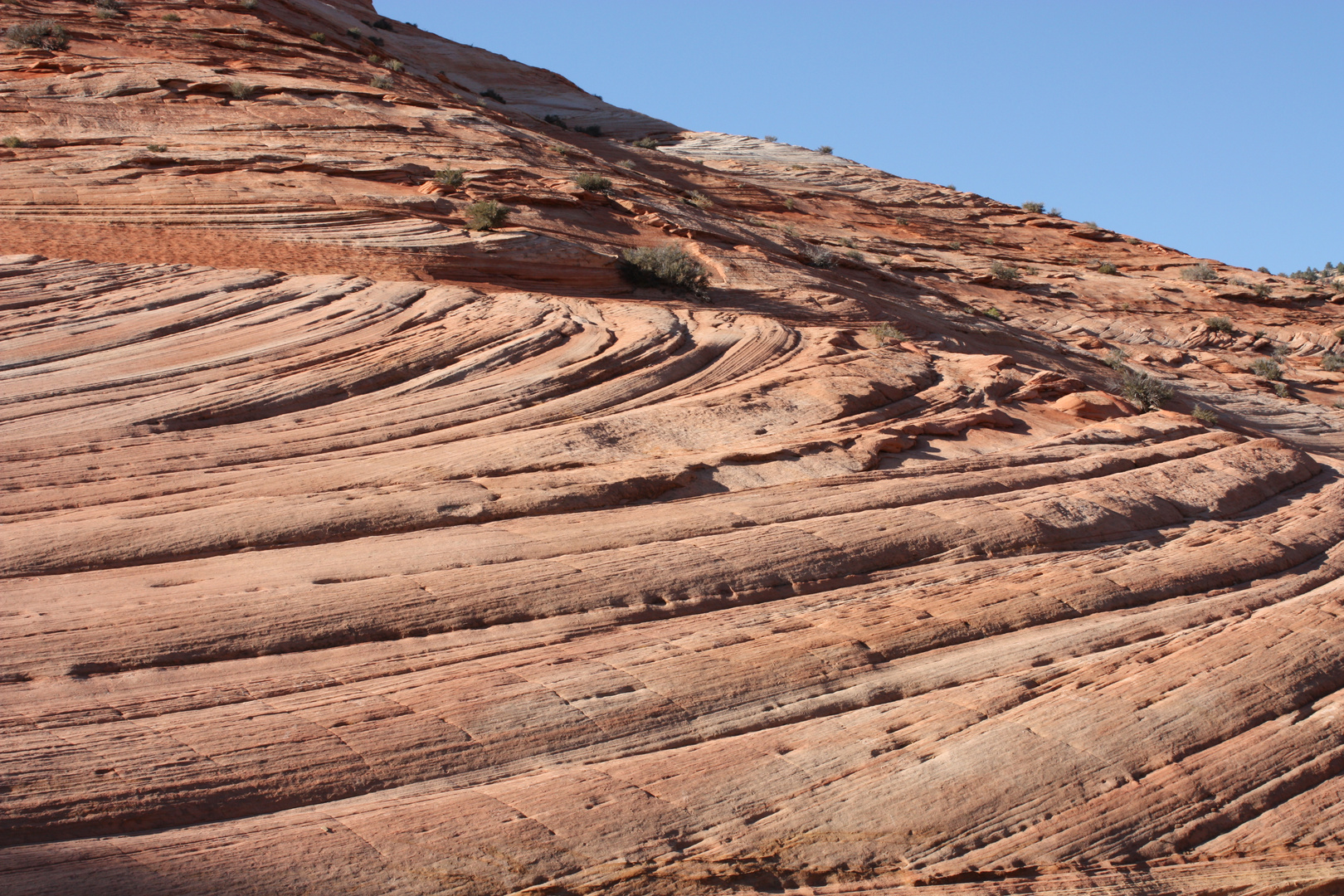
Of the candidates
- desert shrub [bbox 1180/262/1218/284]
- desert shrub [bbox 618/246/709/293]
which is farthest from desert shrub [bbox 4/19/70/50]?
desert shrub [bbox 1180/262/1218/284]

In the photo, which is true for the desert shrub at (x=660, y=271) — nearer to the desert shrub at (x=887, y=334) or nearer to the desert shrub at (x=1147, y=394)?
the desert shrub at (x=887, y=334)

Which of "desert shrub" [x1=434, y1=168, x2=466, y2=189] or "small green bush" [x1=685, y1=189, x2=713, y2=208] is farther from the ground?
"small green bush" [x1=685, y1=189, x2=713, y2=208]

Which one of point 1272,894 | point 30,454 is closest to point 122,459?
point 30,454

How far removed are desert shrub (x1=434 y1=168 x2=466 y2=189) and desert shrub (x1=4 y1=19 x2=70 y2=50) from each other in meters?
12.1

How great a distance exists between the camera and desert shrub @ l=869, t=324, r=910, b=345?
13227mm

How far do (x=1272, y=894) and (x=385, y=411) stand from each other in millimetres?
7312

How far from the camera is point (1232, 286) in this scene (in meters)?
28.8

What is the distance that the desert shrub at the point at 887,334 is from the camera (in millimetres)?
13227

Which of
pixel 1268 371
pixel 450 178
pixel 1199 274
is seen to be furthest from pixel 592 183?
pixel 1199 274

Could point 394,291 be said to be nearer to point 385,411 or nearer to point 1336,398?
point 385,411

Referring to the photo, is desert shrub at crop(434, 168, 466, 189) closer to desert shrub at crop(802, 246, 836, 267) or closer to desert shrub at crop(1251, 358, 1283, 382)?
desert shrub at crop(802, 246, 836, 267)

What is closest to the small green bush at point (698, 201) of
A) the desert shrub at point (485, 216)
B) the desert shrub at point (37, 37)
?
the desert shrub at point (485, 216)

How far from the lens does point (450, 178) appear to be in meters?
16.3

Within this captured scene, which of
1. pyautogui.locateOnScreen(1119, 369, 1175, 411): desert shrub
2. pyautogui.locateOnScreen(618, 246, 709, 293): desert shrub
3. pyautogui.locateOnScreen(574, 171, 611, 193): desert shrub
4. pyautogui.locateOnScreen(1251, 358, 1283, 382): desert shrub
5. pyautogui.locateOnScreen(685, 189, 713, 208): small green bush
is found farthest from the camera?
pyautogui.locateOnScreen(685, 189, 713, 208): small green bush
